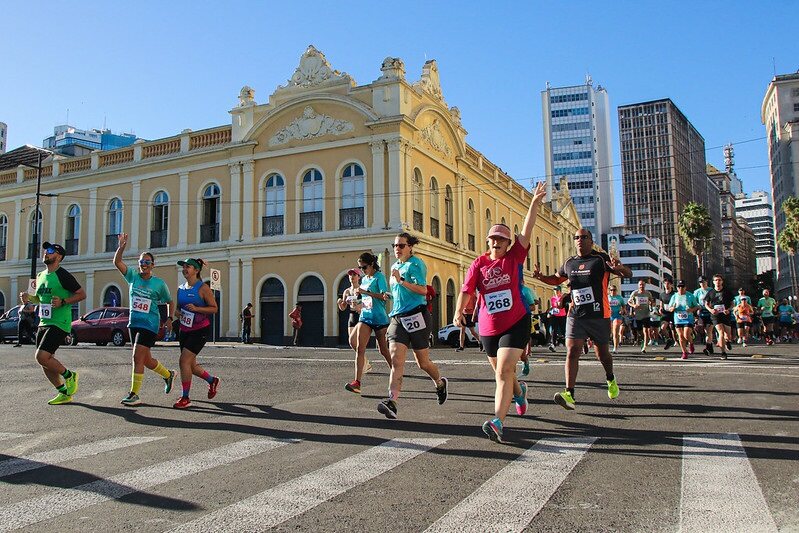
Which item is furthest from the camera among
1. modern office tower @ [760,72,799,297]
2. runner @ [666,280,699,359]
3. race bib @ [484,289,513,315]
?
modern office tower @ [760,72,799,297]

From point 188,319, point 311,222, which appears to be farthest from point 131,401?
point 311,222

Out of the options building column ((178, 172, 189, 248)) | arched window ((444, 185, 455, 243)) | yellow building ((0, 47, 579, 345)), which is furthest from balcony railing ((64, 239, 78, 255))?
arched window ((444, 185, 455, 243))

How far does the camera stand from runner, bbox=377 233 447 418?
6695 mm

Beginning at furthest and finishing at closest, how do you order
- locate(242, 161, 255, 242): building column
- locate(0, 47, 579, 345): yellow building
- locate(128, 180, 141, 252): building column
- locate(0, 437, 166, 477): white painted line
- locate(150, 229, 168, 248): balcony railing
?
locate(128, 180, 141, 252): building column
locate(150, 229, 168, 248): balcony railing
locate(242, 161, 255, 242): building column
locate(0, 47, 579, 345): yellow building
locate(0, 437, 166, 477): white painted line

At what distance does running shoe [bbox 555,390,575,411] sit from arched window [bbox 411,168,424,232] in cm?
2168

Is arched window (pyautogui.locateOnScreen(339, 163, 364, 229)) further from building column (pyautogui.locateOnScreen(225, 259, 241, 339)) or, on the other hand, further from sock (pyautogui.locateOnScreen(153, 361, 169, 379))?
sock (pyautogui.locateOnScreen(153, 361, 169, 379))

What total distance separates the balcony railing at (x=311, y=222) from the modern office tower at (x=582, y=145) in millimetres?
106880

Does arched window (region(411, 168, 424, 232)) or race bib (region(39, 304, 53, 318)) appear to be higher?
arched window (region(411, 168, 424, 232))

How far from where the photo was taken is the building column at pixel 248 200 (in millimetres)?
29719

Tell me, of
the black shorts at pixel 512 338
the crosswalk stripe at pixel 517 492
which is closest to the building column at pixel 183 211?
the black shorts at pixel 512 338

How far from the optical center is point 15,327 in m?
24.9

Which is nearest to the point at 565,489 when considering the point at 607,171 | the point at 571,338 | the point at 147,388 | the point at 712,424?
the point at 712,424

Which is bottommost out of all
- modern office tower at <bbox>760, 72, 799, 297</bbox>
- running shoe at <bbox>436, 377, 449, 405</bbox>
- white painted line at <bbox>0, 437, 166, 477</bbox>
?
white painted line at <bbox>0, 437, 166, 477</bbox>

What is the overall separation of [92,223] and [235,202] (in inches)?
396
